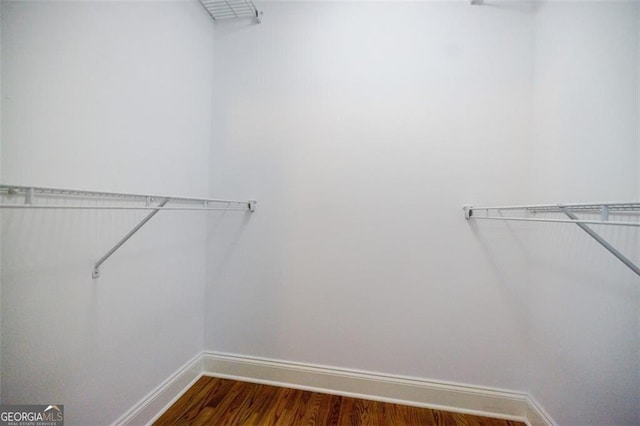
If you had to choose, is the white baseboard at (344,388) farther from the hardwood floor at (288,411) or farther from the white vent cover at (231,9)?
the white vent cover at (231,9)

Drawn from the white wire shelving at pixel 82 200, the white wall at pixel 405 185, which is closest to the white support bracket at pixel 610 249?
the white wall at pixel 405 185

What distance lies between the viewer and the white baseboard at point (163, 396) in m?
1.13

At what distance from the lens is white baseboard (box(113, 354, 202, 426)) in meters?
1.13

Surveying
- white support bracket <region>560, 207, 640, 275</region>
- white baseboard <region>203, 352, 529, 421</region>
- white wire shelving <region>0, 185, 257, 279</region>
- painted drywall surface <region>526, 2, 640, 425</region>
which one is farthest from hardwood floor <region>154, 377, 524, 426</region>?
white support bracket <region>560, 207, 640, 275</region>

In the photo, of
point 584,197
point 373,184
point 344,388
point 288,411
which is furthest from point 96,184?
point 584,197

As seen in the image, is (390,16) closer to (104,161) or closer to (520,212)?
(520,212)

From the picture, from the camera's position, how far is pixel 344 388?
1434 millimetres

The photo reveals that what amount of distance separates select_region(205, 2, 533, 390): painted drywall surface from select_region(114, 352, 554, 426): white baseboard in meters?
0.06

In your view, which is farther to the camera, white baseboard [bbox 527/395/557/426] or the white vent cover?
the white vent cover

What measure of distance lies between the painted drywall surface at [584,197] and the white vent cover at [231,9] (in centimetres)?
167

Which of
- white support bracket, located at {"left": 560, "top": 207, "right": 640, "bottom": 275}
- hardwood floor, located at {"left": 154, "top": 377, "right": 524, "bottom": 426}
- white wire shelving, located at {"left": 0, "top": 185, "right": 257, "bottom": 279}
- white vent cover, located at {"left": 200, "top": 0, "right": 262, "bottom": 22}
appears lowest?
hardwood floor, located at {"left": 154, "top": 377, "right": 524, "bottom": 426}

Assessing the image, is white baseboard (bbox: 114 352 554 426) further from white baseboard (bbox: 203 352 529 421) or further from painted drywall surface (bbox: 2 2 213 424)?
painted drywall surface (bbox: 2 2 213 424)

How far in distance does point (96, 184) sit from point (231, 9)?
1.37 meters

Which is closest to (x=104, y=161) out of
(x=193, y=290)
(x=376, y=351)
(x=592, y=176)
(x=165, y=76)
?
(x=165, y=76)
